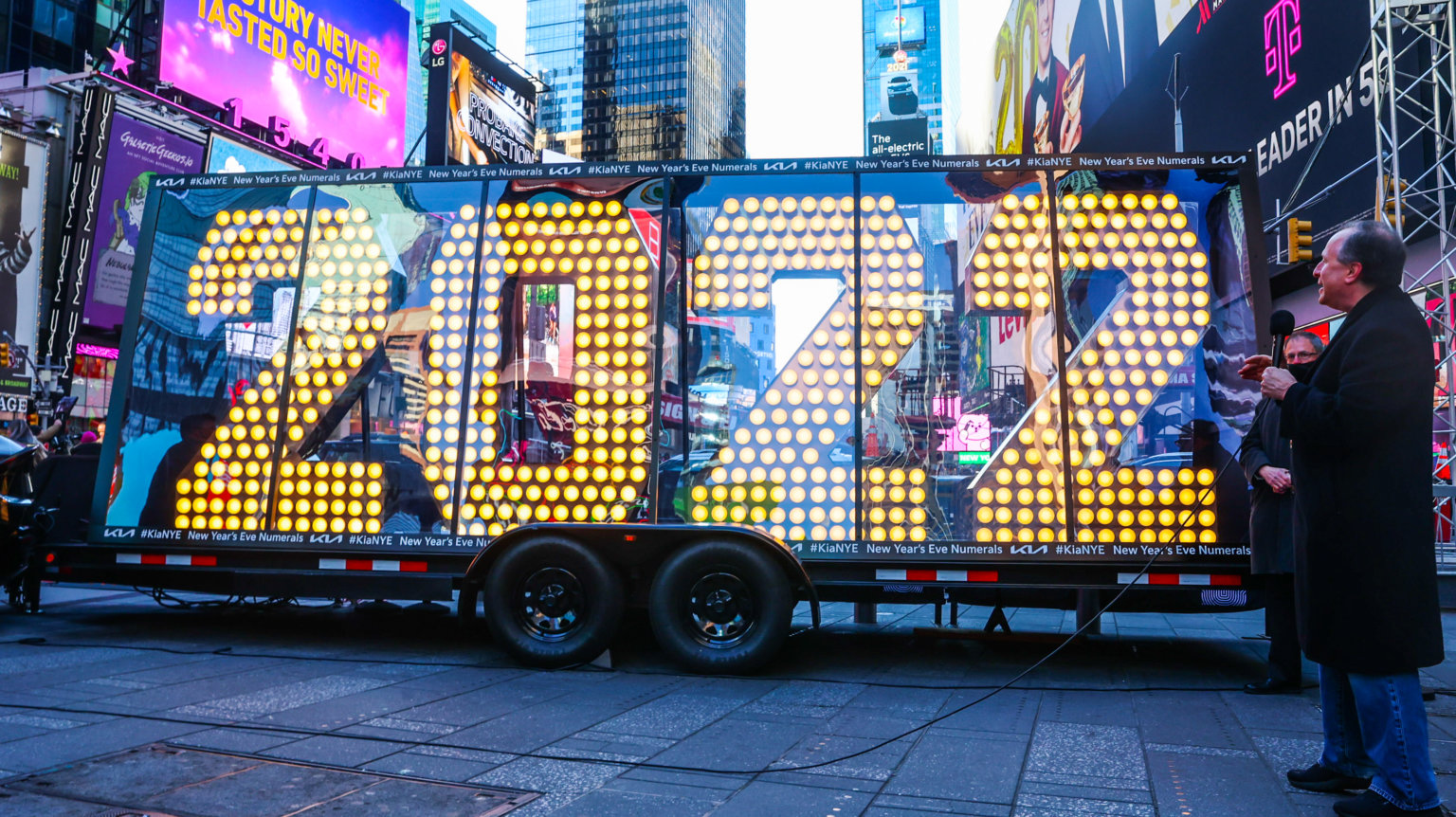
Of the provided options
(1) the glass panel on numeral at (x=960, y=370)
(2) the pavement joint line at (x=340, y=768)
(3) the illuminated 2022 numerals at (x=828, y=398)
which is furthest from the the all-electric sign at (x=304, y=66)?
(2) the pavement joint line at (x=340, y=768)

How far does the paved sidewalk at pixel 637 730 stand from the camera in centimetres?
359

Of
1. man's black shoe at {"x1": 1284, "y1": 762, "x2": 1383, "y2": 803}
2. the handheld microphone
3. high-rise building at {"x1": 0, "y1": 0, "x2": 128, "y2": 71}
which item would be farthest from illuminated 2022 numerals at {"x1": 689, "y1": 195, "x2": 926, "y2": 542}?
high-rise building at {"x1": 0, "y1": 0, "x2": 128, "y2": 71}

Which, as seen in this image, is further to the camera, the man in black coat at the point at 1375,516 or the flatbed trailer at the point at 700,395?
the flatbed trailer at the point at 700,395

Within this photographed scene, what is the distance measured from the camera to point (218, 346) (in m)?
6.96

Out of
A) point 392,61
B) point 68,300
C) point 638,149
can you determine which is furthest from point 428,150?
point 638,149

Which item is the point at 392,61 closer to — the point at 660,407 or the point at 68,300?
the point at 68,300

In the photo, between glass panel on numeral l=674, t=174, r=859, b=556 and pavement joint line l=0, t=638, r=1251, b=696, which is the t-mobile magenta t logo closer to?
glass panel on numeral l=674, t=174, r=859, b=556

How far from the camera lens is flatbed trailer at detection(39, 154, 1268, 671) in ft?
19.6

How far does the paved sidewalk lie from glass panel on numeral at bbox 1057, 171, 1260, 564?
1.03 m

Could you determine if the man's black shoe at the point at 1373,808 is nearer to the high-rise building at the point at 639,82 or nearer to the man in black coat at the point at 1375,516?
the man in black coat at the point at 1375,516

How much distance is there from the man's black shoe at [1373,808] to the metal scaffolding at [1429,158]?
24.0 feet

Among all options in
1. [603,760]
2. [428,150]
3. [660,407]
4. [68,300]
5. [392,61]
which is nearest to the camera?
[603,760]

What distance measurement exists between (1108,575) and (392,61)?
44.8 m

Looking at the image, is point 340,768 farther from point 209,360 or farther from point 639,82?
point 639,82
